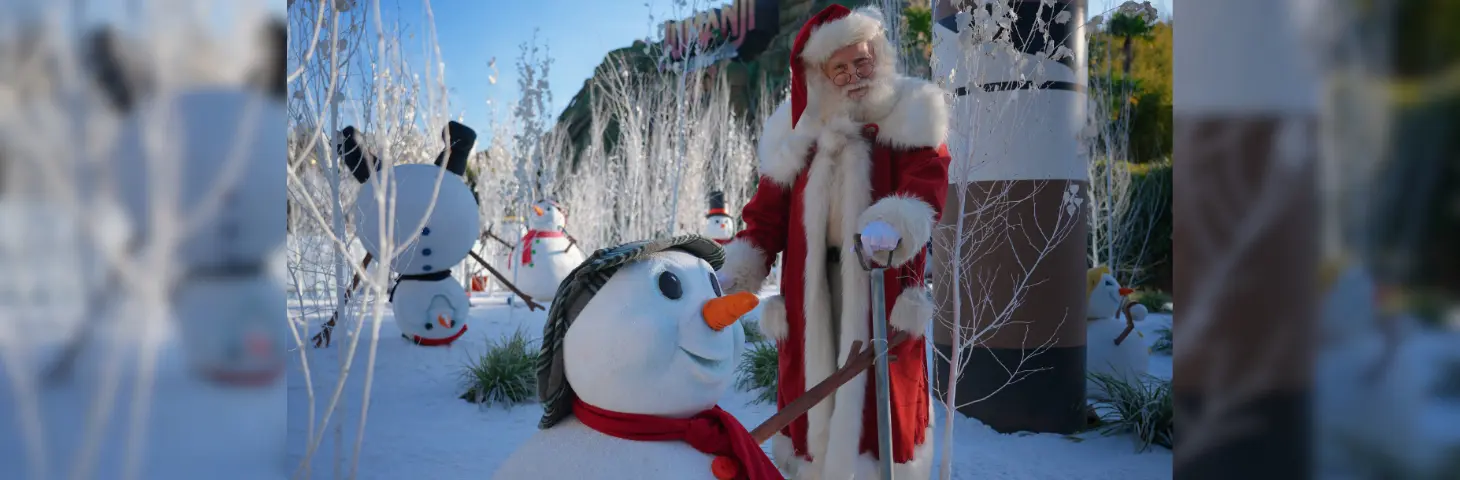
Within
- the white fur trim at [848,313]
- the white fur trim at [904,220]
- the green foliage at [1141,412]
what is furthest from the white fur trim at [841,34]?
the green foliage at [1141,412]

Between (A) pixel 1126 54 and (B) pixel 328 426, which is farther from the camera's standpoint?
(A) pixel 1126 54

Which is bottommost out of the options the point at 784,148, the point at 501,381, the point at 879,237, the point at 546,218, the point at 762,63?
the point at 501,381

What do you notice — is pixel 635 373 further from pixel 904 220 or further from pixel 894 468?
pixel 894 468

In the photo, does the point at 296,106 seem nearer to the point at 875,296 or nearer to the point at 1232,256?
the point at 875,296

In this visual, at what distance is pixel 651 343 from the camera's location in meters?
1.54

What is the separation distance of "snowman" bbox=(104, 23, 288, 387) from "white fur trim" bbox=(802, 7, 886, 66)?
1.80m

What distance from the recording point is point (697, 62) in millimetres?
7258

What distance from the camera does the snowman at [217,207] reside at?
0.57m

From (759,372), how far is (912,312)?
2.63 meters

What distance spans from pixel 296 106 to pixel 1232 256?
2218 millimetres

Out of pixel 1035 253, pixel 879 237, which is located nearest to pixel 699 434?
pixel 879 237

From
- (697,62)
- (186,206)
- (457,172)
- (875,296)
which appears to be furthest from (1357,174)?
(697,62)

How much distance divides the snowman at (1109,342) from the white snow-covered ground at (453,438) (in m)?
0.69

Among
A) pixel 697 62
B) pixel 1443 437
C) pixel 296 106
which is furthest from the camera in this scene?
pixel 697 62
